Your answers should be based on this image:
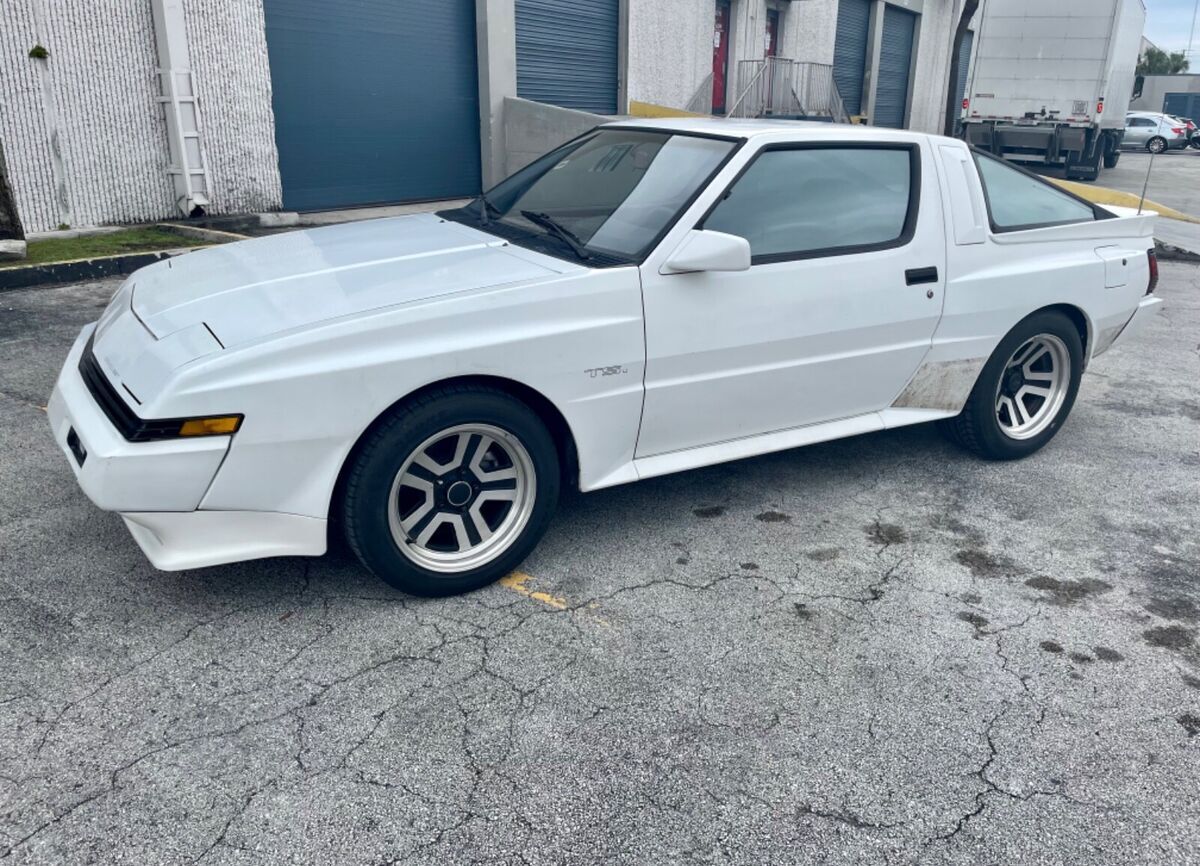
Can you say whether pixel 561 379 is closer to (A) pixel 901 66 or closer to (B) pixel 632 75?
(B) pixel 632 75

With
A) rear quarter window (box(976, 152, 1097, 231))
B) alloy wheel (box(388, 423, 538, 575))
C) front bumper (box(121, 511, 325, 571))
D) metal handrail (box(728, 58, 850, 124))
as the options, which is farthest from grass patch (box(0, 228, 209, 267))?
metal handrail (box(728, 58, 850, 124))

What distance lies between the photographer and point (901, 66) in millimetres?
28500

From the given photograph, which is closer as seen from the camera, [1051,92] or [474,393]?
[474,393]

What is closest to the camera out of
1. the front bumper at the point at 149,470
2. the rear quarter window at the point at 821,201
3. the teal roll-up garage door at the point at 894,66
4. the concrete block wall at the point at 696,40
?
the front bumper at the point at 149,470

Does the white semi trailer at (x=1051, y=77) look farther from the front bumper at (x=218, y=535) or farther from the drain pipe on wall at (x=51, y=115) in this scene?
the front bumper at (x=218, y=535)

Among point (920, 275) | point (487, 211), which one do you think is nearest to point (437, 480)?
point (487, 211)

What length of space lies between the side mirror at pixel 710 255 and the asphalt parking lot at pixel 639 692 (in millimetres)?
1110

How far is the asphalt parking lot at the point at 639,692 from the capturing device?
7.90 feet

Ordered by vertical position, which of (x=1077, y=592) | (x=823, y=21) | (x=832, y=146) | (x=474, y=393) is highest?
(x=823, y=21)

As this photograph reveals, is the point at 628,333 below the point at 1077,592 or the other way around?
Answer: the other way around

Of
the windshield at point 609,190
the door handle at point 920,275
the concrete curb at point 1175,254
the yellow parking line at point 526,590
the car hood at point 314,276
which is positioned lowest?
the concrete curb at point 1175,254

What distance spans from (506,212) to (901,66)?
27.5 m

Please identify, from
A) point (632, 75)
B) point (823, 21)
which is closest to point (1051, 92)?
point (823, 21)

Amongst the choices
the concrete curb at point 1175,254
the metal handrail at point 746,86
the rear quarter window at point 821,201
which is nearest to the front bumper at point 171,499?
the rear quarter window at point 821,201
